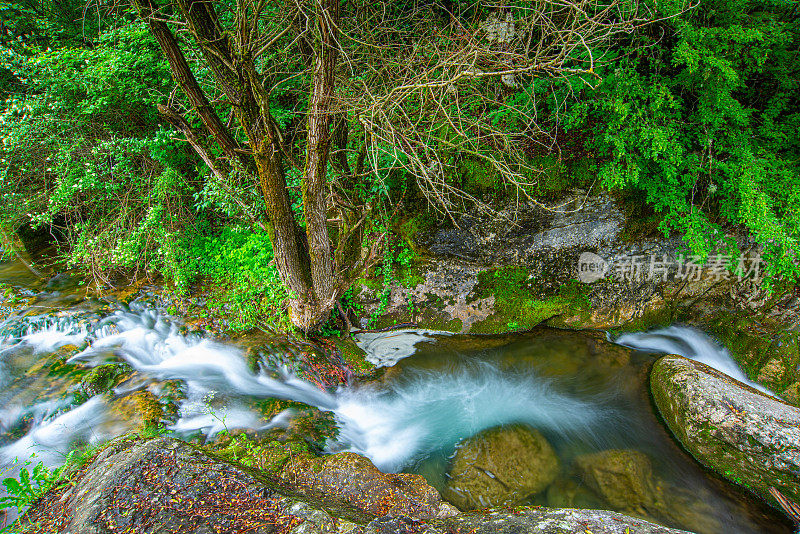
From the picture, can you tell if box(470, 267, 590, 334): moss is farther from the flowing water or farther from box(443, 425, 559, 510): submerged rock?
box(443, 425, 559, 510): submerged rock

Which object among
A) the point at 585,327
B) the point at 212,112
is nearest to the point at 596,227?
the point at 585,327

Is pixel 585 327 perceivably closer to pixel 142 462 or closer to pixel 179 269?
pixel 142 462

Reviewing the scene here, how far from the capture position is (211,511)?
7.97 ft

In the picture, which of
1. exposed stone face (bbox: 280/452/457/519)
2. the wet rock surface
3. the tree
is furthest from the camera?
the tree

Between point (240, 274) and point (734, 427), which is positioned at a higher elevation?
point (240, 274)

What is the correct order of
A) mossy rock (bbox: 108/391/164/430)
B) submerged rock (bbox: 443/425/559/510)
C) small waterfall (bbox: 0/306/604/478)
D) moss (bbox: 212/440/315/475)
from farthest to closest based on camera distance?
small waterfall (bbox: 0/306/604/478) → mossy rock (bbox: 108/391/164/430) → submerged rock (bbox: 443/425/559/510) → moss (bbox: 212/440/315/475)

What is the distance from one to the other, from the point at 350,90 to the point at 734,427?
650 centimetres

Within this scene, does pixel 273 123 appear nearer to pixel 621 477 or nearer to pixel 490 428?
pixel 490 428

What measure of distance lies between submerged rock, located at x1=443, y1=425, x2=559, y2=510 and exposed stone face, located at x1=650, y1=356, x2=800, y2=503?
6.16 ft

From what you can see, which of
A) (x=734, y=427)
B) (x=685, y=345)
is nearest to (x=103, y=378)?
(x=734, y=427)

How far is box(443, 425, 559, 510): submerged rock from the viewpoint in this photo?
4023mm

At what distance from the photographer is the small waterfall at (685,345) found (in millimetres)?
5664

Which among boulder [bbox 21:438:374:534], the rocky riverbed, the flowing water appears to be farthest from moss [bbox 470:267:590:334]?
boulder [bbox 21:438:374:534]

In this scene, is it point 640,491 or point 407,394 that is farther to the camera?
point 407,394
